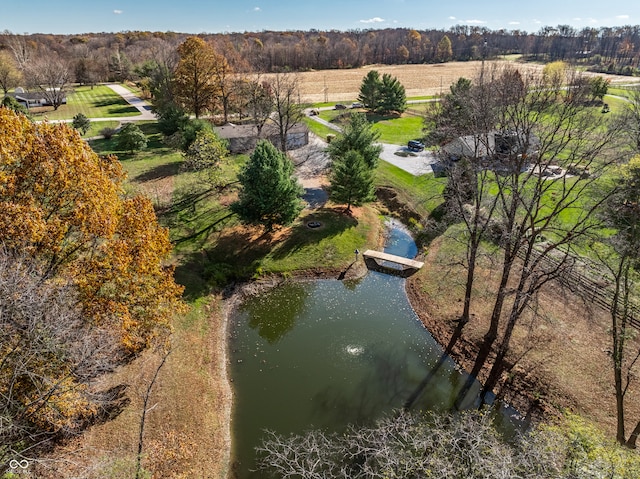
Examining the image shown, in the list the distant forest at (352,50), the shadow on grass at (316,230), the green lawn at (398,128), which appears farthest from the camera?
the distant forest at (352,50)

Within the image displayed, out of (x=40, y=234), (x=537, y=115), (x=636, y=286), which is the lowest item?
(x=636, y=286)

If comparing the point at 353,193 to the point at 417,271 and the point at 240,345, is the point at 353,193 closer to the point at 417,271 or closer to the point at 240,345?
the point at 417,271

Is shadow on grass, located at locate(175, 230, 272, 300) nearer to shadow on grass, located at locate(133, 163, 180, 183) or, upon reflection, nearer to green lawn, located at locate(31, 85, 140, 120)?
shadow on grass, located at locate(133, 163, 180, 183)

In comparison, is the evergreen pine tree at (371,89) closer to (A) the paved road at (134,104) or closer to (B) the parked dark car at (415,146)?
(B) the parked dark car at (415,146)

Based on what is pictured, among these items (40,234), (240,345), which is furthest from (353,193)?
(40,234)

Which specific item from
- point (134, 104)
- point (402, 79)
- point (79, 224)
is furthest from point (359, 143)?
point (402, 79)

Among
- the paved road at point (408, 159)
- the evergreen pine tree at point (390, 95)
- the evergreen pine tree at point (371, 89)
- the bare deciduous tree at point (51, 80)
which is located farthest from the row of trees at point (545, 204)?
the bare deciduous tree at point (51, 80)

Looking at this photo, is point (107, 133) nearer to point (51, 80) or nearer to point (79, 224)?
point (51, 80)

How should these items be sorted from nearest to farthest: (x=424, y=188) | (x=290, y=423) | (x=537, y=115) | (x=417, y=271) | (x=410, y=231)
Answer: (x=537, y=115)
(x=290, y=423)
(x=417, y=271)
(x=410, y=231)
(x=424, y=188)
